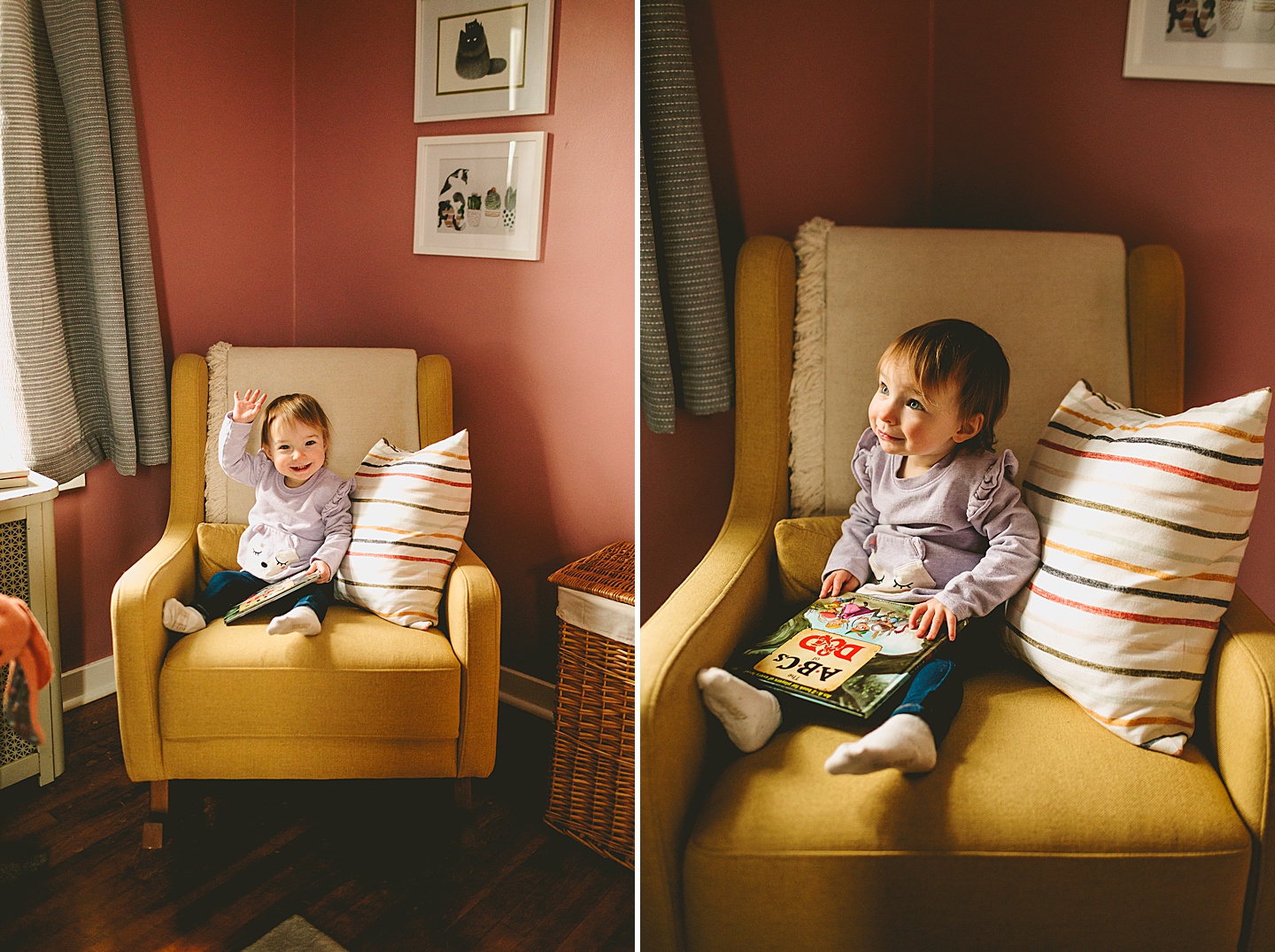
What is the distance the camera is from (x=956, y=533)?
2.78 ft

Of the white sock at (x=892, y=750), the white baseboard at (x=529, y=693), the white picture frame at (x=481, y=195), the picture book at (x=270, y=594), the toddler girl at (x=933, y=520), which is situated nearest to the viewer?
the white sock at (x=892, y=750)

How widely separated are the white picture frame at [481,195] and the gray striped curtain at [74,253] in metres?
0.34

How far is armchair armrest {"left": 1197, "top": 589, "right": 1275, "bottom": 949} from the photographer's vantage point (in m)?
0.73

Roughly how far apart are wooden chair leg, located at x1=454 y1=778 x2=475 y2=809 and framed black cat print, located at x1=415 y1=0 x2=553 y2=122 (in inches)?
36.2

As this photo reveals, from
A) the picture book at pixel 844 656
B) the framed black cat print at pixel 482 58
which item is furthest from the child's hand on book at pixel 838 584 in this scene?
the framed black cat print at pixel 482 58

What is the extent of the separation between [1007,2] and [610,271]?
60 centimetres

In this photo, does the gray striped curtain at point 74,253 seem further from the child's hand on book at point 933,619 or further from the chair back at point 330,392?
the child's hand on book at point 933,619

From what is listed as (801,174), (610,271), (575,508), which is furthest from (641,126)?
(575,508)

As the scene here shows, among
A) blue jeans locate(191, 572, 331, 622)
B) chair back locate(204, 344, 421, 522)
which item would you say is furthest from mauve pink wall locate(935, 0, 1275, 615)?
blue jeans locate(191, 572, 331, 622)

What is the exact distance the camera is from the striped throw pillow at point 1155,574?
2.53 feet

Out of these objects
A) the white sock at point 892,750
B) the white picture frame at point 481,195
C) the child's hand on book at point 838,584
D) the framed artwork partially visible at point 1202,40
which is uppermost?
the framed artwork partially visible at point 1202,40

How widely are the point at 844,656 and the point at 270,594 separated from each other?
670 mm

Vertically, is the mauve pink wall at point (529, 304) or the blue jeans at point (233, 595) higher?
the mauve pink wall at point (529, 304)

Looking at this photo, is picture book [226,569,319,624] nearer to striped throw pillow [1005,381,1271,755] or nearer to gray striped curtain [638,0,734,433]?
gray striped curtain [638,0,734,433]
